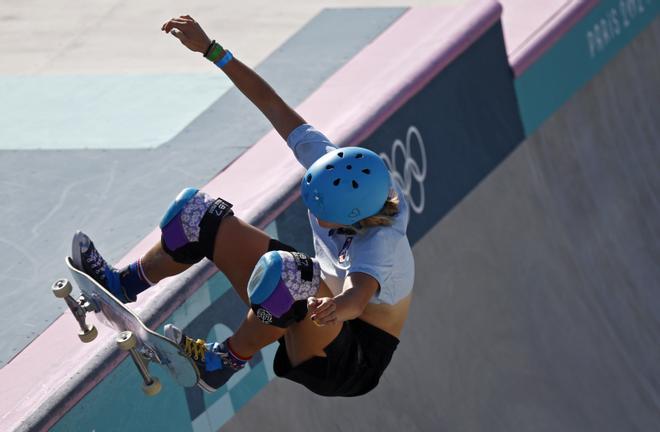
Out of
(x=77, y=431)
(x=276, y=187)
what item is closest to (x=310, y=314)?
(x=77, y=431)

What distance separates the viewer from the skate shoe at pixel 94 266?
589 centimetres

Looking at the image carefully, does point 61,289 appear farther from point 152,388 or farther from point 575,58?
point 575,58

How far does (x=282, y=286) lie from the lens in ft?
17.1

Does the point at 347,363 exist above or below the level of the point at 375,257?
below

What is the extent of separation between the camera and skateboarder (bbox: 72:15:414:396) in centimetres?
525

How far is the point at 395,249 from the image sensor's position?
5.39m

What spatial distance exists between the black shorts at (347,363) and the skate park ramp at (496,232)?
2.55 feet

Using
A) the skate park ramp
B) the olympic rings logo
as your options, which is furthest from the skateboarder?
the olympic rings logo

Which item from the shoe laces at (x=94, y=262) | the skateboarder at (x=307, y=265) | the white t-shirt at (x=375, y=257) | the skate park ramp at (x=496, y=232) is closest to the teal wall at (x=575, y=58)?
the skate park ramp at (x=496, y=232)

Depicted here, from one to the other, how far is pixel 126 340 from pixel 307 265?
2.50 ft

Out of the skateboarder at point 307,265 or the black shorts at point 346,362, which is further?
the black shorts at point 346,362

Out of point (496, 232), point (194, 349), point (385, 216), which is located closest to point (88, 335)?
point (194, 349)

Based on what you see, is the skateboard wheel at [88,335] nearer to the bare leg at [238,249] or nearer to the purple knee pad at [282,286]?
the bare leg at [238,249]

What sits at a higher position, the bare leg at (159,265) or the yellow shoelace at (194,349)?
the bare leg at (159,265)
